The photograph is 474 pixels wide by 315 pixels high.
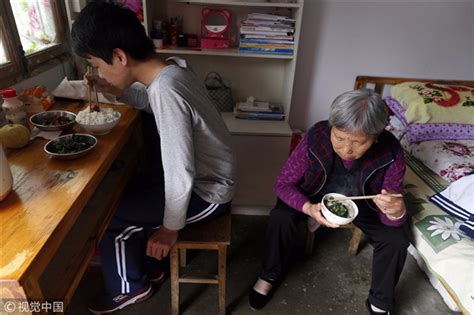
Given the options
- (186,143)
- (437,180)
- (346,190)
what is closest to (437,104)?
(437,180)

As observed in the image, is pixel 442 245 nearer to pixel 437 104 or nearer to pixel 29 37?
pixel 437 104

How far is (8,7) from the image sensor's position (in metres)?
1.47

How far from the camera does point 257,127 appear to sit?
2.00m

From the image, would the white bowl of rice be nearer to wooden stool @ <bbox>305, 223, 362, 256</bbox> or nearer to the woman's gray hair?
the woman's gray hair

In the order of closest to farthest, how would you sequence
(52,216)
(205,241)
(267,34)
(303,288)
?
(52,216) < (205,241) < (303,288) < (267,34)

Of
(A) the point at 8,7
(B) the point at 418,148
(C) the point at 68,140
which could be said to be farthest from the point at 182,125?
(B) the point at 418,148

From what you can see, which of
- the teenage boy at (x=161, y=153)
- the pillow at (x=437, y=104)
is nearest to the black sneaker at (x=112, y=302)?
the teenage boy at (x=161, y=153)

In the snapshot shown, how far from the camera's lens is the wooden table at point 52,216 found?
70 centimetres

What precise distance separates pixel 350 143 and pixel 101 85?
3.67 feet

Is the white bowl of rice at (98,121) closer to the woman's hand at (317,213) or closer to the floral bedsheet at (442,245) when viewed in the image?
the woman's hand at (317,213)

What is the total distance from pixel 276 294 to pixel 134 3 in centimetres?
183

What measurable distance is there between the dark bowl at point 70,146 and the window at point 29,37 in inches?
22.3

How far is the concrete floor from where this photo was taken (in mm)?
1571

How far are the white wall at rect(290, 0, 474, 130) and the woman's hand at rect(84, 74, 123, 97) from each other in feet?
4.26
